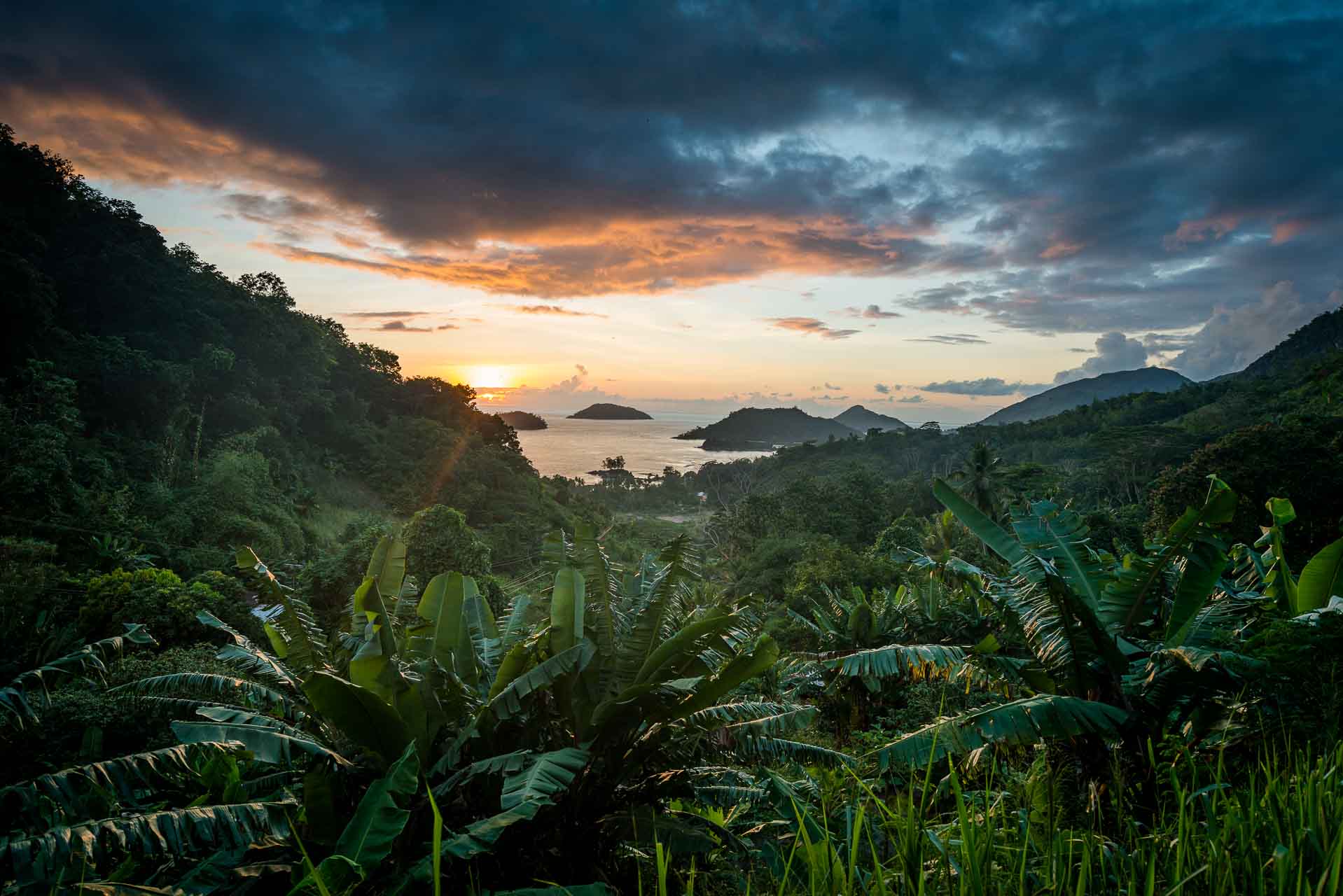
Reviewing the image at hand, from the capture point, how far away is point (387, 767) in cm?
375

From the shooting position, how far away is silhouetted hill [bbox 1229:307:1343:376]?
230ft

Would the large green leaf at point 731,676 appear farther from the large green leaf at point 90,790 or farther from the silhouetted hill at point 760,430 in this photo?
the silhouetted hill at point 760,430

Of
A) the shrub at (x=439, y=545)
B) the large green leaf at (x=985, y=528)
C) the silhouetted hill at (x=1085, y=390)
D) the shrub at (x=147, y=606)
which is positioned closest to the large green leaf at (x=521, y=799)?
the large green leaf at (x=985, y=528)

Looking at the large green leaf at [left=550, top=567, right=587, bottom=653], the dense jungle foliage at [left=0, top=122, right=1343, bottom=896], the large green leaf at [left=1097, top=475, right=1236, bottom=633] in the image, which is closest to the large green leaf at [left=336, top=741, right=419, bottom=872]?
the dense jungle foliage at [left=0, top=122, right=1343, bottom=896]

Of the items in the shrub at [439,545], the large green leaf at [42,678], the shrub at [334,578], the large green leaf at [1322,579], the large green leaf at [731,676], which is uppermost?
the large green leaf at [1322,579]

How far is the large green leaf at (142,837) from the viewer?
9.40 feet

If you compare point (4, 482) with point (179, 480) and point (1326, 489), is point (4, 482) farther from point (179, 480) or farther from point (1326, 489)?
point (1326, 489)

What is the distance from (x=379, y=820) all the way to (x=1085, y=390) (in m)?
211

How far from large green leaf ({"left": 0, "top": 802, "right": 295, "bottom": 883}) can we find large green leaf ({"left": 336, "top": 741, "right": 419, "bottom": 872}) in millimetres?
742

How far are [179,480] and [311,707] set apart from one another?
2980 cm

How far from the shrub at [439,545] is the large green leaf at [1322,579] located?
17490 mm

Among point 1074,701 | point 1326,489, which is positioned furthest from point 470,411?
point 1074,701

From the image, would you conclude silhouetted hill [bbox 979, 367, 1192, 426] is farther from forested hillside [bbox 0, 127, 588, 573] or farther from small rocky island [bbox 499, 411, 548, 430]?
forested hillside [bbox 0, 127, 588, 573]

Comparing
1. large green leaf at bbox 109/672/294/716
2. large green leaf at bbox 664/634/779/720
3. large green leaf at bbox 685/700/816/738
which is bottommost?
large green leaf at bbox 685/700/816/738
